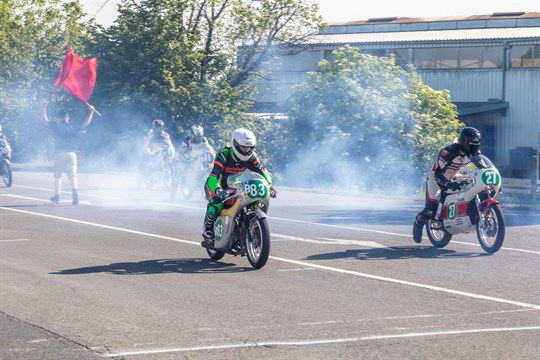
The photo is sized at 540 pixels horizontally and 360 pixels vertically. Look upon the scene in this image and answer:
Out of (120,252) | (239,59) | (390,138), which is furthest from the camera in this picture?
(239,59)

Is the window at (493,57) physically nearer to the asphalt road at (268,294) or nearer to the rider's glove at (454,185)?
the asphalt road at (268,294)

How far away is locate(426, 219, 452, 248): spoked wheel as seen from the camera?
48.0 ft

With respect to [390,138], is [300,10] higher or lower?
higher

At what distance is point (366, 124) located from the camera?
34.2 m

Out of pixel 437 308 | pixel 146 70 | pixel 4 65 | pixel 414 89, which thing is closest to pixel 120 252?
pixel 437 308

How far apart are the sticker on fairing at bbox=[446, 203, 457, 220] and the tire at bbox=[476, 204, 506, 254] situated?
40 centimetres

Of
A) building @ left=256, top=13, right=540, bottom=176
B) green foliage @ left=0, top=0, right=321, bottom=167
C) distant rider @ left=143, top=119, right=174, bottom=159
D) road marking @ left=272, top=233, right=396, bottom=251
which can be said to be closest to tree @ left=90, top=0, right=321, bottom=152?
green foliage @ left=0, top=0, right=321, bottom=167

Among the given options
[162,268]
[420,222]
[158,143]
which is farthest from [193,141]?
[162,268]

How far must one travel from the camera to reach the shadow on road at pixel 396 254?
13.5m

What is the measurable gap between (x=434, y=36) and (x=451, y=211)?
46799mm

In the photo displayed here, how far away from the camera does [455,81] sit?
5744 cm

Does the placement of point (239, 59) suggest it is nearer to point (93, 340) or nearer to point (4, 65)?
point (4, 65)

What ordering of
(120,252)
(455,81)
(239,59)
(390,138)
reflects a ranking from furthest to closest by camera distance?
(455,81) < (239,59) < (390,138) < (120,252)

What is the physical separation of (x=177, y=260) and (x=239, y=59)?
37359 mm
